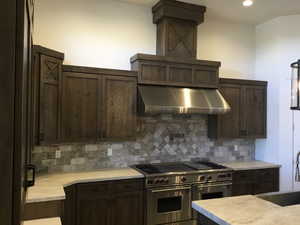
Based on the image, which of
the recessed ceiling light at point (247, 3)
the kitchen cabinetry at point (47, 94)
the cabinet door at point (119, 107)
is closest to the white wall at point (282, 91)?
the recessed ceiling light at point (247, 3)

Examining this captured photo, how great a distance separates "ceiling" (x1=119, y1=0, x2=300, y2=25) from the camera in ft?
12.9

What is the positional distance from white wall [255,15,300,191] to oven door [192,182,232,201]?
1176mm

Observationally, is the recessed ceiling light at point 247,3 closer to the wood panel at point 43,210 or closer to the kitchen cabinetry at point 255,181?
the kitchen cabinetry at point 255,181

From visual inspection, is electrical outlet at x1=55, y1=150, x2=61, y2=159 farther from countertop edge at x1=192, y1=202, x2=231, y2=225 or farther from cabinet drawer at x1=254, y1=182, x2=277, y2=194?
cabinet drawer at x1=254, y1=182, x2=277, y2=194

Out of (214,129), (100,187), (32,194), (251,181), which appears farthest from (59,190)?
(251,181)

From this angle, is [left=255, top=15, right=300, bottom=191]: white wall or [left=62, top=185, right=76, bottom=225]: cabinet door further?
[left=255, top=15, right=300, bottom=191]: white wall

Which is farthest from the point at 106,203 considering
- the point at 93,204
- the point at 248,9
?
Result: the point at 248,9

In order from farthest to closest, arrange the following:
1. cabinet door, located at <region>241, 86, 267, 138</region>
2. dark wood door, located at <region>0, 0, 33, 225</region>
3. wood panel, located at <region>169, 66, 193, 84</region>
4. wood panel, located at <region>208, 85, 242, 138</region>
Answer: cabinet door, located at <region>241, 86, 267, 138</region>, wood panel, located at <region>208, 85, 242, 138</region>, wood panel, located at <region>169, 66, 193, 84</region>, dark wood door, located at <region>0, 0, 33, 225</region>

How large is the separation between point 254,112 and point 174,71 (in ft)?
5.72

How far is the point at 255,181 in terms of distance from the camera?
420cm

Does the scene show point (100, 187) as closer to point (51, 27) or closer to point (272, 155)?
point (51, 27)

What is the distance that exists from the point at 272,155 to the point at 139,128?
243 centimetres

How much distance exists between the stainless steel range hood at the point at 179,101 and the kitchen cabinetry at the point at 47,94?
1137 millimetres

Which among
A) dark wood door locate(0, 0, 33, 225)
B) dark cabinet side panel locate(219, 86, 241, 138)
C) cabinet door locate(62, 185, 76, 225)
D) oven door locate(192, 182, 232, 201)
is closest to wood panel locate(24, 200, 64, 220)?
cabinet door locate(62, 185, 76, 225)
